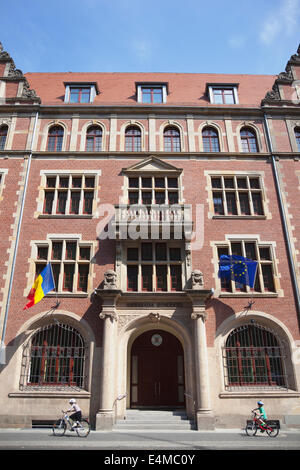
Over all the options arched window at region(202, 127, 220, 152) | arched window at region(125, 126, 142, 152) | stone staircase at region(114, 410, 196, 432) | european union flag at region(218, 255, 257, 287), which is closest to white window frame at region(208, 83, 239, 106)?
arched window at region(202, 127, 220, 152)

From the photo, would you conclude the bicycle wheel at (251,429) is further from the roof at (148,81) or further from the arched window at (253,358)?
the roof at (148,81)

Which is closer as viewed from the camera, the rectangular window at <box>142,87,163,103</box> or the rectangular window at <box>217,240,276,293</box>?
the rectangular window at <box>217,240,276,293</box>

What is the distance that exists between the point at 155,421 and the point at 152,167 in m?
12.8

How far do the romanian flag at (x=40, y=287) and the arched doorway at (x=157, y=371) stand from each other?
5253 millimetres

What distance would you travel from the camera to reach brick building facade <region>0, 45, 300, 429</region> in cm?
1466

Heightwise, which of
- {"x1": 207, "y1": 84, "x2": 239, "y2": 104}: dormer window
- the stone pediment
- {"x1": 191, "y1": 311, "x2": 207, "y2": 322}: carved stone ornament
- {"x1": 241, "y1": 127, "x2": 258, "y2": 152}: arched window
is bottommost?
{"x1": 191, "y1": 311, "x2": 207, "y2": 322}: carved stone ornament

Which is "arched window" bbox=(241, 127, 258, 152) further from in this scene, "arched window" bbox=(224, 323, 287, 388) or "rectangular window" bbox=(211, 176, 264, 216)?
"arched window" bbox=(224, 323, 287, 388)

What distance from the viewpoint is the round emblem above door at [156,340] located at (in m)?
16.5

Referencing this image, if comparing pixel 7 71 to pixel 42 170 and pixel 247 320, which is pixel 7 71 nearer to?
pixel 42 170

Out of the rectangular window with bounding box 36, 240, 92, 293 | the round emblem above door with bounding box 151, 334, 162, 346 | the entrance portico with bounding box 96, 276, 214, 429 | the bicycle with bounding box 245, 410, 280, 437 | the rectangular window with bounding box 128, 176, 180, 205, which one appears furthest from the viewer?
the rectangular window with bounding box 128, 176, 180, 205

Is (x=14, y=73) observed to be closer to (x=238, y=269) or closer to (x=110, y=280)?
(x=110, y=280)

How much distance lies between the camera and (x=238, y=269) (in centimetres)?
1549

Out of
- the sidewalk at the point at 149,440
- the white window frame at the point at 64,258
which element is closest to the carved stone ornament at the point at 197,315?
the sidewalk at the point at 149,440

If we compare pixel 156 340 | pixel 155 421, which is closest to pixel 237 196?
pixel 156 340
